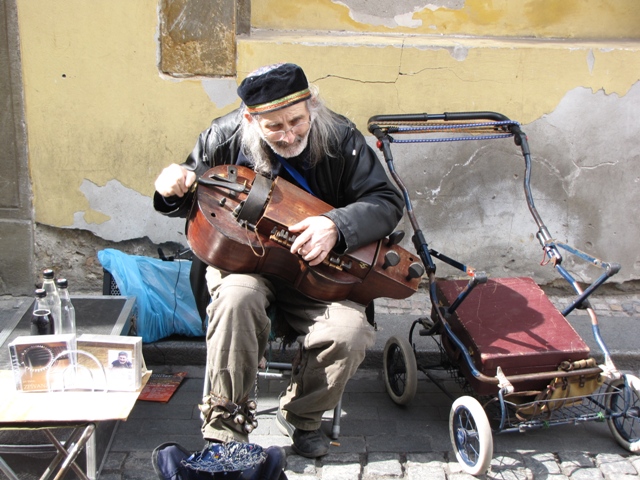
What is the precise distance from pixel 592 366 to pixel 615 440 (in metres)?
0.41

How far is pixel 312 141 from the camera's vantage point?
9.23 feet

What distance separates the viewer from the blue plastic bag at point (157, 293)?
138 inches

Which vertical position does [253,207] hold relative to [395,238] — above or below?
above

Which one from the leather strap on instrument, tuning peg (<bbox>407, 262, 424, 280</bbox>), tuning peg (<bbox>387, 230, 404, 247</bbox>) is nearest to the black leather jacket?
tuning peg (<bbox>387, 230, 404, 247</bbox>)

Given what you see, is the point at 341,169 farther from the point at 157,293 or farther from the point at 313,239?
the point at 157,293

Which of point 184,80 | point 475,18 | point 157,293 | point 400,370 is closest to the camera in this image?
point 400,370

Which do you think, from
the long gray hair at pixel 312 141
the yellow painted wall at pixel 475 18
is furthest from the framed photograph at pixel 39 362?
the yellow painted wall at pixel 475 18

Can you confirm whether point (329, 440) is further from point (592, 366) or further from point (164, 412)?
point (592, 366)

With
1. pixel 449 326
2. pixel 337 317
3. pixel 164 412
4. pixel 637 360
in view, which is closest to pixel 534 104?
pixel 637 360

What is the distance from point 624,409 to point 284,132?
1756 millimetres

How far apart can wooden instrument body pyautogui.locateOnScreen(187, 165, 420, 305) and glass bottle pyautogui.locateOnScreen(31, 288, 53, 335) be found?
583 mm

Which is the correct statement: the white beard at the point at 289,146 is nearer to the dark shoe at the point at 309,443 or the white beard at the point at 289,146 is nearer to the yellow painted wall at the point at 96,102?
the dark shoe at the point at 309,443

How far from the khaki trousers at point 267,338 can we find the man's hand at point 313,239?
0.23 meters

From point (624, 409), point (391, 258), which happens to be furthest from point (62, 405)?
point (624, 409)
